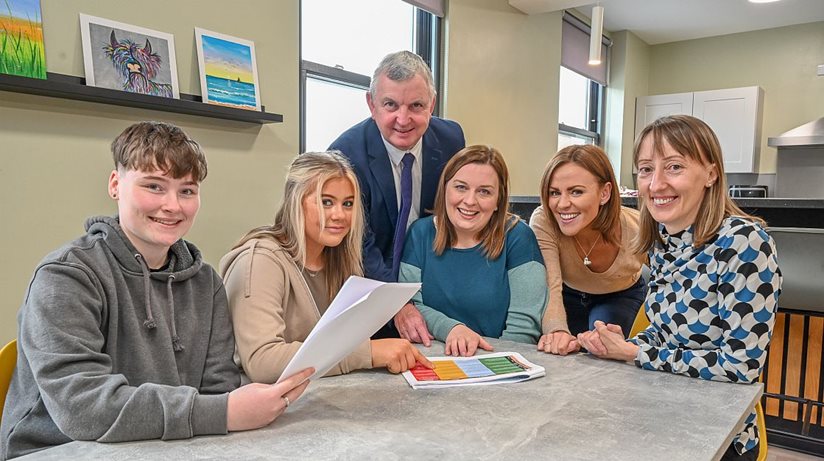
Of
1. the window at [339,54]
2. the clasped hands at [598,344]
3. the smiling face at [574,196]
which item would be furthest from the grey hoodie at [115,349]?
the window at [339,54]

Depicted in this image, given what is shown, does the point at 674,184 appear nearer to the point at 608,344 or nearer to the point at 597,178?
the point at 608,344

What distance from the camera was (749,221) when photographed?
121 cm

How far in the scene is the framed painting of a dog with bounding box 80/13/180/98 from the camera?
187cm

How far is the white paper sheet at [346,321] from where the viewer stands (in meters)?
0.86

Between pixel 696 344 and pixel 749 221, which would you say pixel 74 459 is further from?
pixel 749 221

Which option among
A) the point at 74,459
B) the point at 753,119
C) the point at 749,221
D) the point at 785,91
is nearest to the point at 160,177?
the point at 74,459

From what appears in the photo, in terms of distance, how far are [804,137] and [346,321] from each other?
549 centimetres

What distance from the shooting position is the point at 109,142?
78.2 inches

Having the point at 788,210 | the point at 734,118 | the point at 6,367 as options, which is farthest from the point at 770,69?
the point at 6,367

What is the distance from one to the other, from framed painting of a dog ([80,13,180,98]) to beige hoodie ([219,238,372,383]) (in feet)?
3.65

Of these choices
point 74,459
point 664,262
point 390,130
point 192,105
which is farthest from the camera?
point 192,105

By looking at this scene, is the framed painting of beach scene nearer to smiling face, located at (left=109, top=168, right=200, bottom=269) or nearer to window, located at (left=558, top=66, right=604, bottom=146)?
smiling face, located at (left=109, top=168, right=200, bottom=269)

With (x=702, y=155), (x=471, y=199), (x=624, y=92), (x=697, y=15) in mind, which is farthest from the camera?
(x=624, y=92)

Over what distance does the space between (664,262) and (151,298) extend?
1.15 meters
